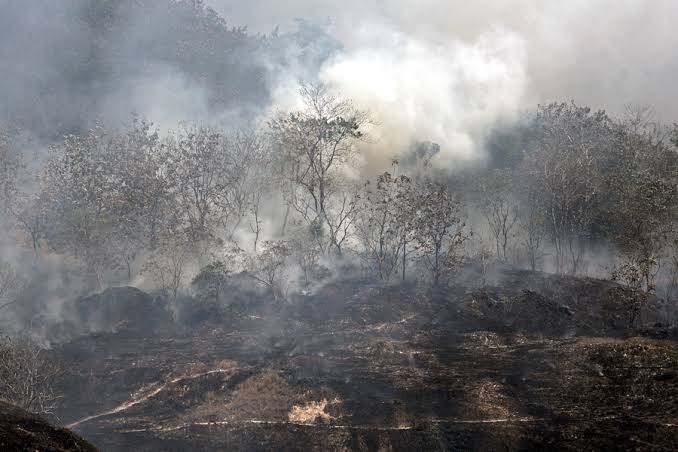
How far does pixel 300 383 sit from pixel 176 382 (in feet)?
20.8

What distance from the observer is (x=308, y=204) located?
48031 mm

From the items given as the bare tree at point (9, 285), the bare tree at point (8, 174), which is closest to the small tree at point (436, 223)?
the bare tree at point (9, 285)

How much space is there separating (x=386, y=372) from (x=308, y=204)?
73.5 feet

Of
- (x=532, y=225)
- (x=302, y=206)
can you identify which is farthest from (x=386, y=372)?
(x=302, y=206)

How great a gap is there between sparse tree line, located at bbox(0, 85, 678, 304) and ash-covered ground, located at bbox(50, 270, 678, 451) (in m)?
3.85

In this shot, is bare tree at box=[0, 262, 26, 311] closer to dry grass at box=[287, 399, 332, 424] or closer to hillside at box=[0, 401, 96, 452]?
dry grass at box=[287, 399, 332, 424]

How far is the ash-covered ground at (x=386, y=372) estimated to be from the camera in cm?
2112

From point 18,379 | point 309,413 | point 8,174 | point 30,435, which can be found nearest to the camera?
point 30,435

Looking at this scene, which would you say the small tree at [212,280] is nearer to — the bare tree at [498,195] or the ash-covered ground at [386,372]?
the ash-covered ground at [386,372]

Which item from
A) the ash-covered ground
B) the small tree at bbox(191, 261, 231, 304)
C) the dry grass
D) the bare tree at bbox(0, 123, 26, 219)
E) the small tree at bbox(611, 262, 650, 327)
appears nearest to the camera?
the ash-covered ground

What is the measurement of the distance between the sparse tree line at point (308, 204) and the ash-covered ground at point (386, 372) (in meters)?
3.85

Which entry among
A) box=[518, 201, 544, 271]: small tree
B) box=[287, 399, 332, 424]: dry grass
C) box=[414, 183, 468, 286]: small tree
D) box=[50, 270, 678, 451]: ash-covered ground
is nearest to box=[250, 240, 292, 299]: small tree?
box=[50, 270, 678, 451]: ash-covered ground

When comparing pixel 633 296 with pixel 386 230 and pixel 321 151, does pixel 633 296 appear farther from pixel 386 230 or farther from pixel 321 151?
pixel 321 151

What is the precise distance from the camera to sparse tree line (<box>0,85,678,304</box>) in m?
41.0
